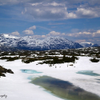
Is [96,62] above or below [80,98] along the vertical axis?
above

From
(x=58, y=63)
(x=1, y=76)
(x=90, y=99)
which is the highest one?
(x=58, y=63)

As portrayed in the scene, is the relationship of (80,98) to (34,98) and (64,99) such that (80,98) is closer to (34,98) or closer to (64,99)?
(64,99)

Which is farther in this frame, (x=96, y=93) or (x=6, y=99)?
(x=96, y=93)

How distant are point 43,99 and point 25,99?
1.19 m

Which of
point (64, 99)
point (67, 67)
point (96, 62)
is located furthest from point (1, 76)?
point (96, 62)

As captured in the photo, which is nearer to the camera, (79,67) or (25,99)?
(25,99)

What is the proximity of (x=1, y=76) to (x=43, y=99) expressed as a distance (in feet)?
28.9

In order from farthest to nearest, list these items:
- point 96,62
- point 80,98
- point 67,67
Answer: point 96,62
point 67,67
point 80,98

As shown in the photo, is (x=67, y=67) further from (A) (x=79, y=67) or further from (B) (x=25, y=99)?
(B) (x=25, y=99)

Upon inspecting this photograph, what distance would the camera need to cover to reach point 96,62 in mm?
30312

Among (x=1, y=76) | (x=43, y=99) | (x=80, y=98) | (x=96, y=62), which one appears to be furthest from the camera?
(x=96, y=62)

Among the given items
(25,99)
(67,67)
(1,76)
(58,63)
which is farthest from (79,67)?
(25,99)

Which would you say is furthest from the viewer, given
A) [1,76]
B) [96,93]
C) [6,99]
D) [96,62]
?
[96,62]

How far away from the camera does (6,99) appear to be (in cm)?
851
